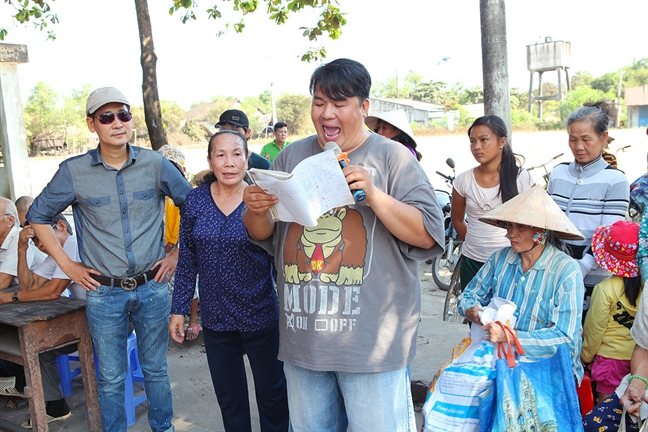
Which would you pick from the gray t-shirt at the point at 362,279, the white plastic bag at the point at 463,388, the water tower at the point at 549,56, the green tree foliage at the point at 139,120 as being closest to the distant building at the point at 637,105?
the water tower at the point at 549,56

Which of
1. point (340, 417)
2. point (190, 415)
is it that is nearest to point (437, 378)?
point (340, 417)

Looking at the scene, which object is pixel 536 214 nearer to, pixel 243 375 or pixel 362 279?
pixel 362 279

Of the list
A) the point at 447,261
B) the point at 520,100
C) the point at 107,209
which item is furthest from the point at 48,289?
the point at 520,100

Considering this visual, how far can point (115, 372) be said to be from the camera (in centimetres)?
300

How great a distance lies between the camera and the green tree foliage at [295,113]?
46.7m

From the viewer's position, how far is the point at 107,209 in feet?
9.56

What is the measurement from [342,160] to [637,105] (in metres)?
42.0

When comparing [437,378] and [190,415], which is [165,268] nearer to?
[190,415]

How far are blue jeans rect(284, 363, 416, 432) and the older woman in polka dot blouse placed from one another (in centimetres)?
76

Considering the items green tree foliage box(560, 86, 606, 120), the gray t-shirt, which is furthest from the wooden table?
green tree foliage box(560, 86, 606, 120)

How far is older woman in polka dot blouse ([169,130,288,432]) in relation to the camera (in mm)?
2662

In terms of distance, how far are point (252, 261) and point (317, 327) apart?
36.8 inches

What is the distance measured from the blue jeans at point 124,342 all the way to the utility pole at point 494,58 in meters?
2.87

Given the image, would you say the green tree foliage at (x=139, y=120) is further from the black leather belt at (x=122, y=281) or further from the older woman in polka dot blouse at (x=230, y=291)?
the older woman in polka dot blouse at (x=230, y=291)
